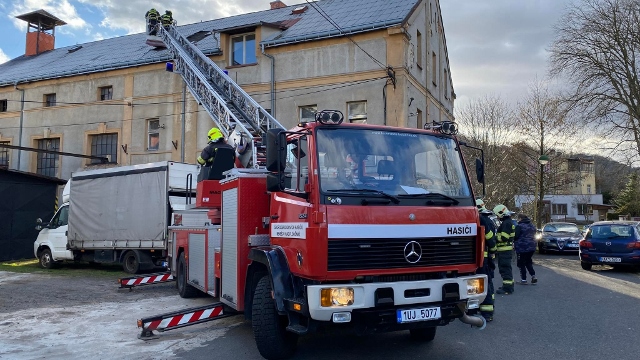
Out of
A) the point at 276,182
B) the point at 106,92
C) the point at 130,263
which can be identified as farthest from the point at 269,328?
the point at 106,92

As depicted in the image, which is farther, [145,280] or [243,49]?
[243,49]

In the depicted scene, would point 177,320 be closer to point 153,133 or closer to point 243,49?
point 243,49

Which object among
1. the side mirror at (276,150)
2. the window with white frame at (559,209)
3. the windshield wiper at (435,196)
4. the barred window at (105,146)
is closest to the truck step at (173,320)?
the side mirror at (276,150)

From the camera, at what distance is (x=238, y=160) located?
911 centimetres

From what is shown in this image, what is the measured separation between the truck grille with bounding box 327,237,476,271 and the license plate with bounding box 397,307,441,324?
1.37ft

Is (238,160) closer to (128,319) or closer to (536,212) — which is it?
(128,319)

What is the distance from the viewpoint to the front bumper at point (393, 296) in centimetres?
475

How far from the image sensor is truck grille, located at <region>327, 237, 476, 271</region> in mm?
4902

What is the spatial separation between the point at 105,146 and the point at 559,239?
20.0m

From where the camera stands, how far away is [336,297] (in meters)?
4.78

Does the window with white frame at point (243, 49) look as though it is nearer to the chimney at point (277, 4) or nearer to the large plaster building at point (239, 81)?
the large plaster building at point (239, 81)

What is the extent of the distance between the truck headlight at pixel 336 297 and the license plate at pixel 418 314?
512 millimetres

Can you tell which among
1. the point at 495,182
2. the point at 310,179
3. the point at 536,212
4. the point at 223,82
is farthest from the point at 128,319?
the point at 536,212

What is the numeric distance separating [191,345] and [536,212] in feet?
81.6
